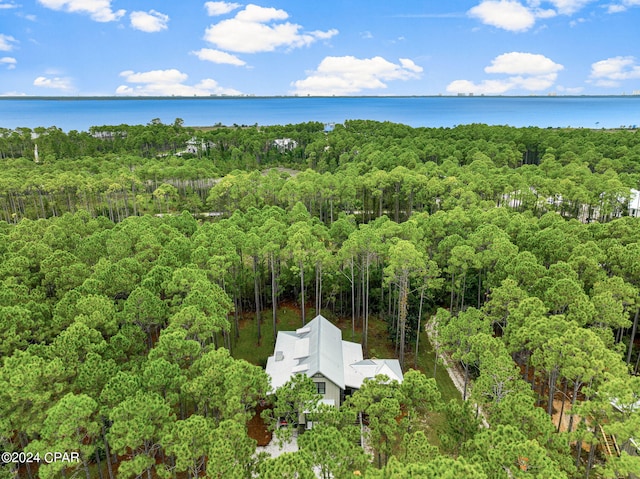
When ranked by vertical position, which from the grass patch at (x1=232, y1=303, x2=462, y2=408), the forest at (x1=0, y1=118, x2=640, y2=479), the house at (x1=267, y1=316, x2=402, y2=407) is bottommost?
the grass patch at (x1=232, y1=303, x2=462, y2=408)

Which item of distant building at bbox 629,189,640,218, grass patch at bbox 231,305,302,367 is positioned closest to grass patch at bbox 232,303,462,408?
grass patch at bbox 231,305,302,367

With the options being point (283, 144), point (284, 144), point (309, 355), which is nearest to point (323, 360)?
point (309, 355)

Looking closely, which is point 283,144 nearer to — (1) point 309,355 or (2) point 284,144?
(2) point 284,144

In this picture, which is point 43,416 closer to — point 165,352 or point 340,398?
point 165,352

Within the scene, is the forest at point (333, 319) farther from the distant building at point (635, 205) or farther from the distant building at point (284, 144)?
the distant building at point (284, 144)

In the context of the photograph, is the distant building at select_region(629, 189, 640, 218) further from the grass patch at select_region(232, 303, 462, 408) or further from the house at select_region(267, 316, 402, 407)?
the house at select_region(267, 316, 402, 407)

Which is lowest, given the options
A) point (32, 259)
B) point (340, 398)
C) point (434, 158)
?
point (340, 398)

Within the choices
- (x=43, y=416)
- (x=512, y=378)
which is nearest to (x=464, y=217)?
(x=512, y=378)

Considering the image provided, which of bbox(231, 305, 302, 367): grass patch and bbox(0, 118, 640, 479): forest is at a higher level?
bbox(0, 118, 640, 479): forest

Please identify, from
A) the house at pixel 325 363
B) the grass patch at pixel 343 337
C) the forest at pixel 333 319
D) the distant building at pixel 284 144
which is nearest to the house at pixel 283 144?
the distant building at pixel 284 144
